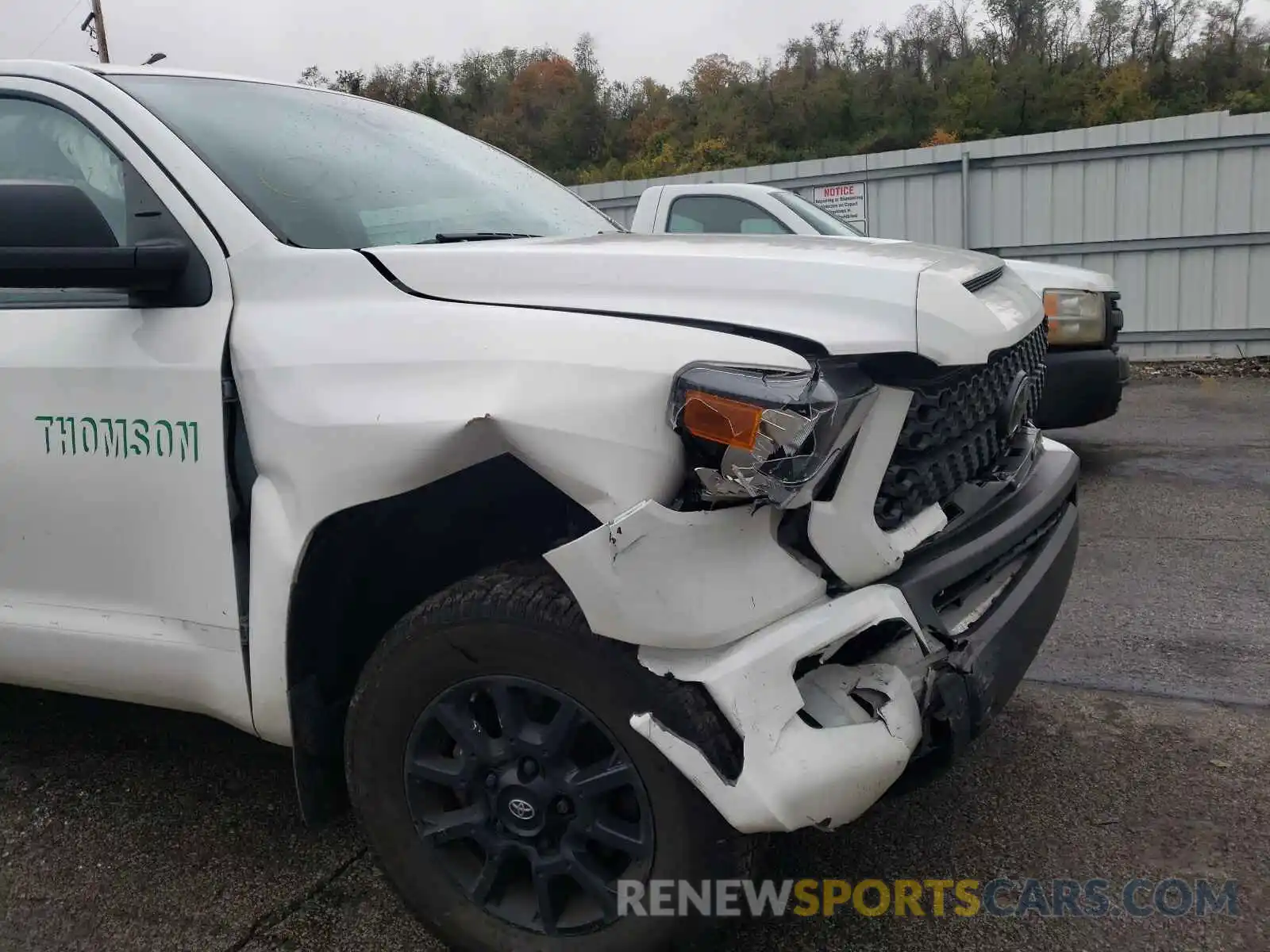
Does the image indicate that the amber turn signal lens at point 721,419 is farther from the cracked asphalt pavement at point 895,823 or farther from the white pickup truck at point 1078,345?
the white pickup truck at point 1078,345

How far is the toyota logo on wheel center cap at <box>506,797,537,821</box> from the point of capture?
1.91 m

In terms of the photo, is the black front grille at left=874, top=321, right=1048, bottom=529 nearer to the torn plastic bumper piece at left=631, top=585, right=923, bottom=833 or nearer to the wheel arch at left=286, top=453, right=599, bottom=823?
the torn plastic bumper piece at left=631, top=585, right=923, bottom=833

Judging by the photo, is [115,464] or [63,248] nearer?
[63,248]

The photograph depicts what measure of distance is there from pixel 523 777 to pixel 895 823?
109cm

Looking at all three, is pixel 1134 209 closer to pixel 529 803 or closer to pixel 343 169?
pixel 343 169

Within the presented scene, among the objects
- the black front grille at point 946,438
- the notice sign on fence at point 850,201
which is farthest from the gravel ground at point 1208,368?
the black front grille at point 946,438

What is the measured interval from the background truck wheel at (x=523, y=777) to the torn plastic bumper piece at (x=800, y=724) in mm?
46

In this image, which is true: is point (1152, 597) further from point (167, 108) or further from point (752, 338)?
point (167, 108)

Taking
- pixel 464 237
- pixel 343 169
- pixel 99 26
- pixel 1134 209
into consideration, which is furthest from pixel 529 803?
pixel 99 26

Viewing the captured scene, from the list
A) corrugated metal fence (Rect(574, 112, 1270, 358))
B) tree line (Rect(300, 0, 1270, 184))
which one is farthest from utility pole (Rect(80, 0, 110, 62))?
corrugated metal fence (Rect(574, 112, 1270, 358))

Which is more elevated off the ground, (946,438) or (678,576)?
(946,438)

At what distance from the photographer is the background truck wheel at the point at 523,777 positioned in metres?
1.76

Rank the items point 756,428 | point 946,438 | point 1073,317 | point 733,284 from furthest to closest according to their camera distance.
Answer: point 1073,317 → point 946,438 → point 733,284 → point 756,428

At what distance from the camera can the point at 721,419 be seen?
5.41 ft
